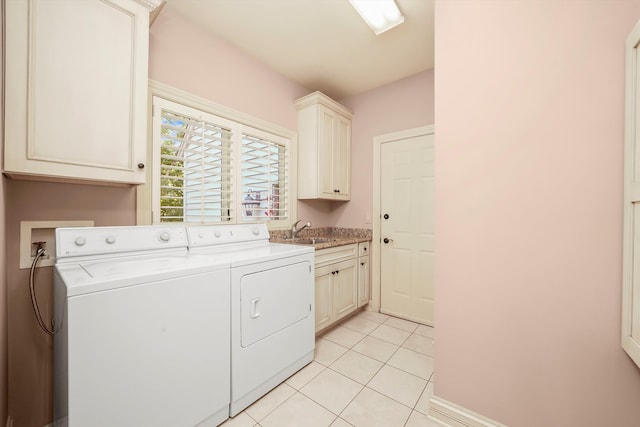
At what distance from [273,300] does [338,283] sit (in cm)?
104

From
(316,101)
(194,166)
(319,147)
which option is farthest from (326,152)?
(194,166)

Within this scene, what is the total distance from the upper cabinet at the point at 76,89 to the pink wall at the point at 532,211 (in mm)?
1706

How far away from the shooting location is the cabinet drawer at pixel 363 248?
2.80 m

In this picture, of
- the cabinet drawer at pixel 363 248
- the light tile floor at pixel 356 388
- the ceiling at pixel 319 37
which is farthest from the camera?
the cabinet drawer at pixel 363 248

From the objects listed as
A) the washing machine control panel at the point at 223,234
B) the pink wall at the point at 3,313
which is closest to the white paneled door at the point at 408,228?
the washing machine control panel at the point at 223,234

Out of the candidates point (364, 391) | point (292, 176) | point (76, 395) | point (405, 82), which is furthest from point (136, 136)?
point (405, 82)

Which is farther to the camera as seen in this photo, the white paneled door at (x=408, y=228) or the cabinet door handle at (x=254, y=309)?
the white paneled door at (x=408, y=228)

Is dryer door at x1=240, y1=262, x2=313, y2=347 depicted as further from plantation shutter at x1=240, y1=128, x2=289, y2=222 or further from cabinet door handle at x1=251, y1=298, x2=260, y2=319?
plantation shutter at x1=240, y1=128, x2=289, y2=222

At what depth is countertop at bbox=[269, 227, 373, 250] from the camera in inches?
98.8

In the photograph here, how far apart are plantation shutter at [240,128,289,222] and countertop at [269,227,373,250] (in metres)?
0.21

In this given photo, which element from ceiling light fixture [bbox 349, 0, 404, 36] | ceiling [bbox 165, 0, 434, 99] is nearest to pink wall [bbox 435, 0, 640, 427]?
ceiling light fixture [bbox 349, 0, 404, 36]

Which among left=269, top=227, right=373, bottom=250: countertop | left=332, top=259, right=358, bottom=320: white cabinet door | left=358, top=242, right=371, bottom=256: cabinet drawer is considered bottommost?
left=332, top=259, right=358, bottom=320: white cabinet door

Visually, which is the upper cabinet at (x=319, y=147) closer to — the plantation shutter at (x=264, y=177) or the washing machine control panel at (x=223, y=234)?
the plantation shutter at (x=264, y=177)

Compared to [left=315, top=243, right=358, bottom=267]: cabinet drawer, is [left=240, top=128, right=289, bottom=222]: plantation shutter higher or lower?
higher
